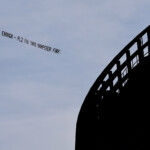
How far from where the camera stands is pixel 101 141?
33.4 ft

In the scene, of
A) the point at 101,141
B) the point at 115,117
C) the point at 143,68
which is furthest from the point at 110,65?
the point at 101,141

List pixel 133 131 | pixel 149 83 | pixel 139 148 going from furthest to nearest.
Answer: pixel 149 83 → pixel 133 131 → pixel 139 148

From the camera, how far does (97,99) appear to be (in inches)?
423

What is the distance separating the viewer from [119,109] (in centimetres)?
1046

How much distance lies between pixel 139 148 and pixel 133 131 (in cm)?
73

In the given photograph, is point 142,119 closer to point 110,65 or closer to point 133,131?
point 133,131

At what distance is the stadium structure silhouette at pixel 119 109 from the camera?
10.0 meters

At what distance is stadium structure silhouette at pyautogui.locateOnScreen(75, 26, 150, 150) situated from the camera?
1000 cm

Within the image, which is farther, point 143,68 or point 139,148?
point 143,68

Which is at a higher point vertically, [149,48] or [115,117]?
[149,48]

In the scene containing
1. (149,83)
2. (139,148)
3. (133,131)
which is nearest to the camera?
(139,148)

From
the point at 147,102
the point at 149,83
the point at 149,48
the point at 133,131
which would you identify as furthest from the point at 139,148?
the point at 149,48

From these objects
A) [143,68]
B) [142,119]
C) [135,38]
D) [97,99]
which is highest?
[135,38]

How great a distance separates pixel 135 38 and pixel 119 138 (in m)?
3.09
